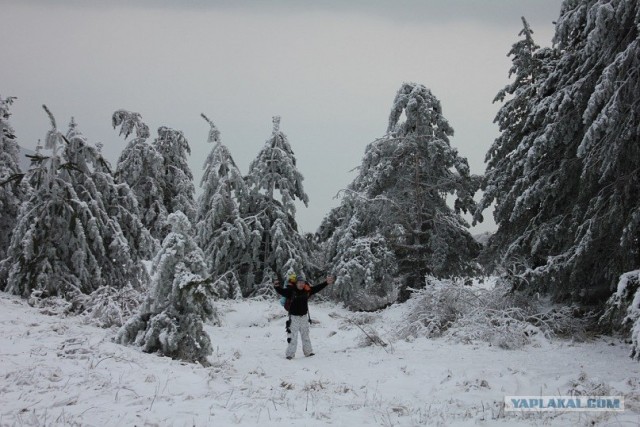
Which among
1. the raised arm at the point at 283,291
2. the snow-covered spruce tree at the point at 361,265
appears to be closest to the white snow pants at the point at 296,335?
the raised arm at the point at 283,291

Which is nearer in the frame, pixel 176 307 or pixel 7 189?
pixel 176 307

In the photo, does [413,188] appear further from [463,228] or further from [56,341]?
[56,341]

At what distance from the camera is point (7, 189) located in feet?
48.8

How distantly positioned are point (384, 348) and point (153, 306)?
467 centimetres

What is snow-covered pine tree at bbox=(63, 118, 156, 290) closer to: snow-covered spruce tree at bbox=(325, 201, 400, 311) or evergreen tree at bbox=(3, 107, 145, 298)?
evergreen tree at bbox=(3, 107, 145, 298)

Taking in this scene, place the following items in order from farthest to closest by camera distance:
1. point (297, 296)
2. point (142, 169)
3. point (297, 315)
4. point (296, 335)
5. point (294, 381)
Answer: point (142, 169) → point (297, 296) → point (297, 315) → point (296, 335) → point (294, 381)

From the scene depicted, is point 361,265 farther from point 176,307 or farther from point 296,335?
point 176,307

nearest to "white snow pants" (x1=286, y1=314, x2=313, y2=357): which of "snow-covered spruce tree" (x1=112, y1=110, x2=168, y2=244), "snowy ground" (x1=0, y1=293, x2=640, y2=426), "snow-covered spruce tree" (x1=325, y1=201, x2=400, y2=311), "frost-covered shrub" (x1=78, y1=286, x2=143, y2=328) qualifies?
"snowy ground" (x1=0, y1=293, x2=640, y2=426)

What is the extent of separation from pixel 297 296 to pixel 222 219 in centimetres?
924

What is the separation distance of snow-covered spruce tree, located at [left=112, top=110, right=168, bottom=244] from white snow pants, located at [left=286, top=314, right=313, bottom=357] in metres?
15.5

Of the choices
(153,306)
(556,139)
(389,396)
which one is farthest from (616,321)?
(153,306)

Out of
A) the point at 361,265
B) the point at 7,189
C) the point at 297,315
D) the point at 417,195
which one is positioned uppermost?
the point at 417,195

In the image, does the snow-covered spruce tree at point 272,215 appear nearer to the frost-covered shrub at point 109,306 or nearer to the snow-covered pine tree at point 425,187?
the snow-covered pine tree at point 425,187

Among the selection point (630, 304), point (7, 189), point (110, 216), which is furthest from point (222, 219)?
point (630, 304)
